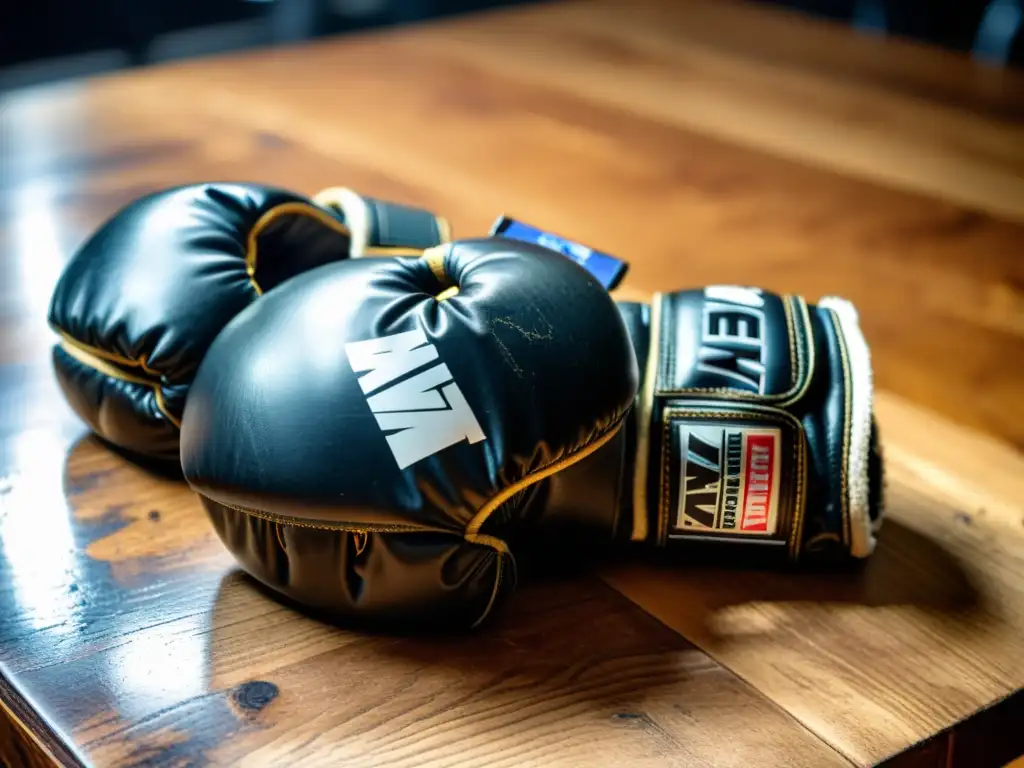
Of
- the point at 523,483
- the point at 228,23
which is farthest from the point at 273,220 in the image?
the point at 228,23

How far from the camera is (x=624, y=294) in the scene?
1.33 metres

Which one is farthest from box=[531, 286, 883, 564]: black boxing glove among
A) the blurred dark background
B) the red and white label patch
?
the blurred dark background

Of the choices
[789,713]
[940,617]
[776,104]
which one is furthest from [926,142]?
[789,713]

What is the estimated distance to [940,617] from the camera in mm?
877

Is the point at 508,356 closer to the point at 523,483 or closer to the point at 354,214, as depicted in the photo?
the point at 523,483

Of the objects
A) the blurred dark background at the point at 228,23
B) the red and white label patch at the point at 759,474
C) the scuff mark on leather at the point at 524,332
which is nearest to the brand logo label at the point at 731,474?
the red and white label patch at the point at 759,474

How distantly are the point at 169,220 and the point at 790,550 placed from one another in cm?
52

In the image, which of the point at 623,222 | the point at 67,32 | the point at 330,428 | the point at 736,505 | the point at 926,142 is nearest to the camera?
the point at 330,428

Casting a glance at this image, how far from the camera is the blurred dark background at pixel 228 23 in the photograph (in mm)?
2490

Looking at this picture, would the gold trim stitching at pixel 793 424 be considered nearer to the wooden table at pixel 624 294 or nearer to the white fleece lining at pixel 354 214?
the wooden table at pixel 624 294

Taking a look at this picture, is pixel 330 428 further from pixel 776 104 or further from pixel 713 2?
pixel 713 2

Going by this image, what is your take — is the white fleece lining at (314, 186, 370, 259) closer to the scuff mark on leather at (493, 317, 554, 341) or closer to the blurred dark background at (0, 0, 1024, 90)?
the scuff mark on leather at (493, 317, 554, 341)

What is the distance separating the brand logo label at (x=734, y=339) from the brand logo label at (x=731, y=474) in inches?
1.6

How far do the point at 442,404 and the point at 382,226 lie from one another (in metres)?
0.37
